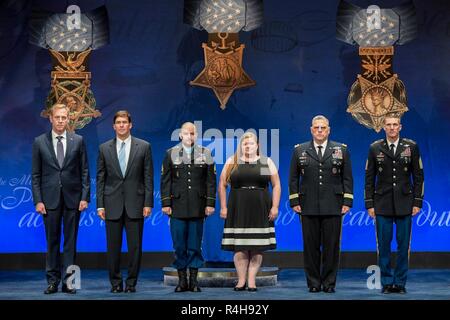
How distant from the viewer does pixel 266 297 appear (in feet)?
23.1

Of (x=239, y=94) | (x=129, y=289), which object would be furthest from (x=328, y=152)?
(x=239, y=94)

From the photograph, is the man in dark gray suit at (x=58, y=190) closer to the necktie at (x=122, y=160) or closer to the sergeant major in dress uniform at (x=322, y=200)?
the necktie at (x=122, y=160)

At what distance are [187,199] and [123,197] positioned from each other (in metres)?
0.55

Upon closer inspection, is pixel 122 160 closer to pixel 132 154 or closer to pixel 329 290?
pixel 132 154

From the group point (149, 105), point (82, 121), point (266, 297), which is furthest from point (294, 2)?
point (266, 297)

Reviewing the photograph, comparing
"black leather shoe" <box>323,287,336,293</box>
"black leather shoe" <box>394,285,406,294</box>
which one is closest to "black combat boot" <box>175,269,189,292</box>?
"black leather shoe" <box>323,287,336,293</box>

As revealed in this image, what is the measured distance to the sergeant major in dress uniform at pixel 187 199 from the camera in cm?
747

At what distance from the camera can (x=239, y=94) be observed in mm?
9461

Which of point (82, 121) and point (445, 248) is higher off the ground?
point (82, 121)

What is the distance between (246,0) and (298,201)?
9.52 ft

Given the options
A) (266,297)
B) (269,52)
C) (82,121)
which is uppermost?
(269,52)

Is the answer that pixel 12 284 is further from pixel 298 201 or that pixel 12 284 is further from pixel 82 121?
pixel 298 201

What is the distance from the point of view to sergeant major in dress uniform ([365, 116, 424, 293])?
7375mm

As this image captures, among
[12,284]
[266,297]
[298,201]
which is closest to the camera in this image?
[266,297]
